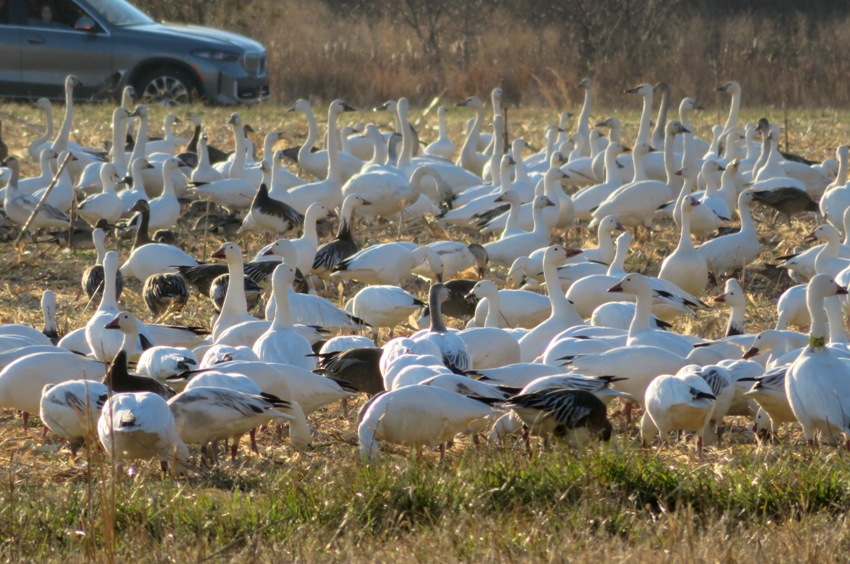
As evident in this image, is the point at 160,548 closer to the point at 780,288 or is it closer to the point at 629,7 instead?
the point at 780,288

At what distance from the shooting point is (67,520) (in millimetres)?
4348

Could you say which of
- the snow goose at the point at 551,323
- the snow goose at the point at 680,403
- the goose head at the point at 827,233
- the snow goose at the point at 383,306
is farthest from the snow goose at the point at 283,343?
the goose head at the point at 827,233

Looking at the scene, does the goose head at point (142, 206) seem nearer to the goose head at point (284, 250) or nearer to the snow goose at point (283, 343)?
the goose head at point (284, 250)

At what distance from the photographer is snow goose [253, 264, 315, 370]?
6.55m

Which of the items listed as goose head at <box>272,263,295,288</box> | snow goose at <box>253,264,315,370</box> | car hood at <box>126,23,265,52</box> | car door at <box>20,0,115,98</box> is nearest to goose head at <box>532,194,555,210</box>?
goose head at <box>272,263,295,288</box>

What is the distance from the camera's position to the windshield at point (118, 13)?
60.0 feet

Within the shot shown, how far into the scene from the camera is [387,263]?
913cm

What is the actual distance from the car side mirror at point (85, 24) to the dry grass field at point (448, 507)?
13.6 metres

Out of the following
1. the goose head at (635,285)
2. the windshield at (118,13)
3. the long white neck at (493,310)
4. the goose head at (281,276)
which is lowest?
the long white neck at (493,310)

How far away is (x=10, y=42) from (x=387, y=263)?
11063 mm

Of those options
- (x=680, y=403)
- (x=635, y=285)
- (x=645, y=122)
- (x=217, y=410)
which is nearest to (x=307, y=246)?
(x=635, y=285)

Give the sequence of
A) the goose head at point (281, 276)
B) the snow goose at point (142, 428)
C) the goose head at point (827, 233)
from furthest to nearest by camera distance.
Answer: the goose head at point (827, 233) < the goose head at point (281, 276) < the snow goose at point (142, 428)

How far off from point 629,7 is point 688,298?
1960 centimetres

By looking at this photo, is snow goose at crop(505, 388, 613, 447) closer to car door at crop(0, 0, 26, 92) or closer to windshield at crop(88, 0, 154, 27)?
windshield at crop(88, 0, 154, 27)
